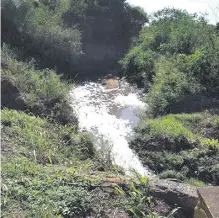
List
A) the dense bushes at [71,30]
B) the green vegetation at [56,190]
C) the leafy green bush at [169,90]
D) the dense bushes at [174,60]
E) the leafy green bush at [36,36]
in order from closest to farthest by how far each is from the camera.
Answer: the green vegetation at [56,190] < the leafy green bush at [169,90] < the dense bushes at [174,60] < the leafy green bush at [36,36] < the dense bushes at [71,30]

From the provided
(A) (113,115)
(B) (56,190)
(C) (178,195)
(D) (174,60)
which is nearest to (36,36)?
(A) (113,115)

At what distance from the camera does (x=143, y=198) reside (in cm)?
517

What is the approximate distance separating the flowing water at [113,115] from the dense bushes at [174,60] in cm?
74

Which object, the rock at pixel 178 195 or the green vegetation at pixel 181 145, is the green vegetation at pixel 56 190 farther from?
the green vegetation at pixel 181 145

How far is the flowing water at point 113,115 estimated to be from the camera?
951cm

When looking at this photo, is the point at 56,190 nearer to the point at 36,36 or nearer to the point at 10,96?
the point at 10,96

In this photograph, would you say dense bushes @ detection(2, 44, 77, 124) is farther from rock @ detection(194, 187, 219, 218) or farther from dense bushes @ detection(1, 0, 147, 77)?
rock @ detection(194, 187, 219, 218)

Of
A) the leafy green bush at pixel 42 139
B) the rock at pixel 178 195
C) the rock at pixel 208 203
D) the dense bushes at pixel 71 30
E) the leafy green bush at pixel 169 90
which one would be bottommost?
the rock at pixel 208 203

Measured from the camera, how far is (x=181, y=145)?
952cm

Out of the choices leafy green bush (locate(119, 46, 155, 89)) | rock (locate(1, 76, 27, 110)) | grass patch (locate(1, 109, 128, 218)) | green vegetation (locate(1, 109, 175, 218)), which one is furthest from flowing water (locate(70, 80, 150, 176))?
green vegetation (locate(1, 109, 175, 218))

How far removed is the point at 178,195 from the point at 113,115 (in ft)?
23.4

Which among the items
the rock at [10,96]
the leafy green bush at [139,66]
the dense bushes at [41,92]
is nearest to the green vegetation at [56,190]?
the rock at [10,96]

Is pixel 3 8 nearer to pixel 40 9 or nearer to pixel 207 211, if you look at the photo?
pixel 40 9

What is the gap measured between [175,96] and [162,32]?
6190mm
